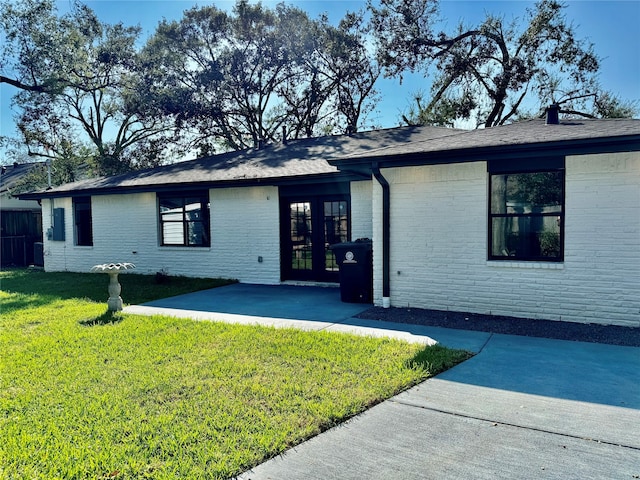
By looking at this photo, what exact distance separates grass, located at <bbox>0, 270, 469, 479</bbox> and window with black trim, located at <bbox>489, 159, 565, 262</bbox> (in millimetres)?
2671

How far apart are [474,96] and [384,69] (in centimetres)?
506

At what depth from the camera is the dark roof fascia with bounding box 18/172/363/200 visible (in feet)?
32.4

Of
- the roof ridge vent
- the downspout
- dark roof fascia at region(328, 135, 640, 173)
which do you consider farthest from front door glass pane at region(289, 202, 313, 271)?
the roof ridge vent

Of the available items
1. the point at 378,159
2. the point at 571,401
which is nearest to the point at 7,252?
the point at 378,159

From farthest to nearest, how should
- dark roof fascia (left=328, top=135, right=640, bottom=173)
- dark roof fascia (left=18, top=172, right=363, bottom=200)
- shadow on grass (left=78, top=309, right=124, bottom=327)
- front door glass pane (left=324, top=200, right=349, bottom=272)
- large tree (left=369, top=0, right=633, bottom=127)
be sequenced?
1. large tree (left=369, top=0, right=633, bottom=127)
2. front door glass pane (left=324, top=200, right=349, bottom=272)
3. dark roof fascia (left=18, top=172, right=363, bottom=200)
4. shadow on grass (left=78, top=309, right=124, bottom=327)
5. dark roof fascia (left=328, top=135, right=640, bottom=173)

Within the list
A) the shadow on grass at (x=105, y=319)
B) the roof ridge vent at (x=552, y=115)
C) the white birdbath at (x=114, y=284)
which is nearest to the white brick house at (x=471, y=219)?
the roof ridge vent at (x=552, y=115)

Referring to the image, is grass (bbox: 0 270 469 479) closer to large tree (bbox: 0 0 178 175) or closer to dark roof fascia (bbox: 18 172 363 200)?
dark roof fascia (bbox: 18 172 363 200)

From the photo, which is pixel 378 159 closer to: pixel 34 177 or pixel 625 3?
pixel 625 3

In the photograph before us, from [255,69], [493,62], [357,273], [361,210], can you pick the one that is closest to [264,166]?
[361,210]

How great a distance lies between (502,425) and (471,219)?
4309 millimetres

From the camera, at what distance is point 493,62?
21.0m

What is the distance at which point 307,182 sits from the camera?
33.8ft

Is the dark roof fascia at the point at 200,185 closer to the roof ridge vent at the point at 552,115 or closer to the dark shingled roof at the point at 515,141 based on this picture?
the dark shingled roof at the point at 515,141

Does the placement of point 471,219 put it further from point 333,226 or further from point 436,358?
point 333,226
